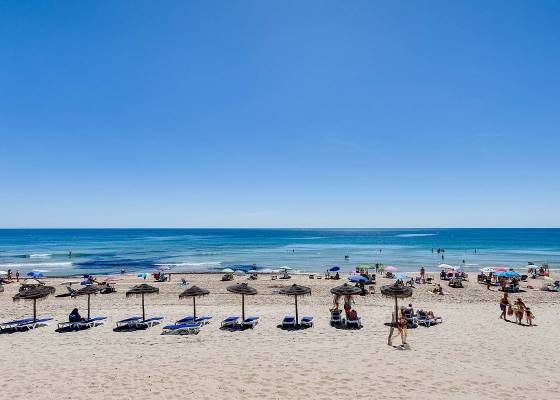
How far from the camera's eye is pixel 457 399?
7891mm

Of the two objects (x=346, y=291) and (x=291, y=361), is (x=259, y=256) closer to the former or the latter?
(x=346, y=291)

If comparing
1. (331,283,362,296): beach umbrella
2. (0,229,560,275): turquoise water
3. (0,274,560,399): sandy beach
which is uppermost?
(331,283,362,296): beach umbrella

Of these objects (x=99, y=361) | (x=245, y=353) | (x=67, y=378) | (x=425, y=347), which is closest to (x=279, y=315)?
(x=245, y=353)

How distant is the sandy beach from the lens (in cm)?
834

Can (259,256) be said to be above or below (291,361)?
below

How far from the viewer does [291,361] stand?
33.5ft

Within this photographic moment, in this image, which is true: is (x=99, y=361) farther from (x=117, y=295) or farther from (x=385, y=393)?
(x=117, y=295)

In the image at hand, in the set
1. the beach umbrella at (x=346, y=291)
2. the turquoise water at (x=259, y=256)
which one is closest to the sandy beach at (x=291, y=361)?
the beach umbrella at (x=346, y=291)

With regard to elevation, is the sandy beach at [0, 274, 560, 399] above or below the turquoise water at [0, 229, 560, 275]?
above

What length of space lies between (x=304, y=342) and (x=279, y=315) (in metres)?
4.39

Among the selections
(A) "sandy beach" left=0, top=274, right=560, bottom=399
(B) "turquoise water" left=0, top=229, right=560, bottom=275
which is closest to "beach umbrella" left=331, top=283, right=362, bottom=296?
(A) "sandy beach" left=0, top=274, right=560, bottom=399

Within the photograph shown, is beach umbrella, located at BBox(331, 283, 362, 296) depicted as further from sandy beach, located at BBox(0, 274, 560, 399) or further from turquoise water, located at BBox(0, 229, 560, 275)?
turquoise water, located at BBox(0, 229, 560, 275)

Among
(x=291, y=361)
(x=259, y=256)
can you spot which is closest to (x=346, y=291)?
(x=291, y=361)

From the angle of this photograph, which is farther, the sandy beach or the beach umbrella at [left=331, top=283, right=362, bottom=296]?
the beach umbrella at [left=331, top=283, right=362, bottom=296]
